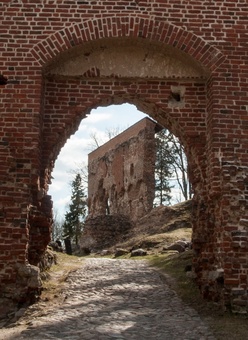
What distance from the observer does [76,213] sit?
134 ft

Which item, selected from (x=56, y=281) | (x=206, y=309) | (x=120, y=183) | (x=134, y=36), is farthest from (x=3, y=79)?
(x=120, y=183)

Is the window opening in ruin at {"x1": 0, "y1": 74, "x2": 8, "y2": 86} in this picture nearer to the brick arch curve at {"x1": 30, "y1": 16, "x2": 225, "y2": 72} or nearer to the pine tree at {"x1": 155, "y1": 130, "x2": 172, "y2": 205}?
the brick arch curve at {"x1": 30, "y1": 16, "x2": 225, "y2": 72}

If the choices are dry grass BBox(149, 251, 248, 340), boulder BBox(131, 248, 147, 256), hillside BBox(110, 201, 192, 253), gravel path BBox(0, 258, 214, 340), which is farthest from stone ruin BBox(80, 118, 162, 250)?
gravel path BBox(0, 258, 214, 340)

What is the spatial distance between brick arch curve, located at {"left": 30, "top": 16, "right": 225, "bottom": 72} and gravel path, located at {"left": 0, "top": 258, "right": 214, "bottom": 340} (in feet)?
12.8

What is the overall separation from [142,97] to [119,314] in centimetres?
358

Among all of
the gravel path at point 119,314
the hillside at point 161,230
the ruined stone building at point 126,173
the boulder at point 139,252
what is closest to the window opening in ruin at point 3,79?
the gravel path at point 119,314

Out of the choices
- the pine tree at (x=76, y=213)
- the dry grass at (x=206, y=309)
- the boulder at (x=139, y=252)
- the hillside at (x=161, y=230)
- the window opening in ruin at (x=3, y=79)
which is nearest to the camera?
the dry grass at (x=206, y=309)

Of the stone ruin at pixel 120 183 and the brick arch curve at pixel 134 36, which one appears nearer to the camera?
the brick arch curve at pixel 134 36

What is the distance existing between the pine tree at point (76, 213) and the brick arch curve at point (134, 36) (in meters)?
31.6

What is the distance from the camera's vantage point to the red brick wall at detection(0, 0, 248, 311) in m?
7.74

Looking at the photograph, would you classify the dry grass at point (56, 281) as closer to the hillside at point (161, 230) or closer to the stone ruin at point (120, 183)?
the hillside at point (161, 230)

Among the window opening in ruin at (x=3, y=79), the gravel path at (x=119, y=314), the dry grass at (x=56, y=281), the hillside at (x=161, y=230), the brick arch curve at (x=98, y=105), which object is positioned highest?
the window opening in ruin at (x=3, y=79)

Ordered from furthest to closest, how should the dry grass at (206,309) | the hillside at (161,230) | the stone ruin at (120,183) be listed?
the stone ruin at (120,183), the hillside at (161,230), the dry grass at (206,309)

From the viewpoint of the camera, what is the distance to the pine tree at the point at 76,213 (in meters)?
39.5
